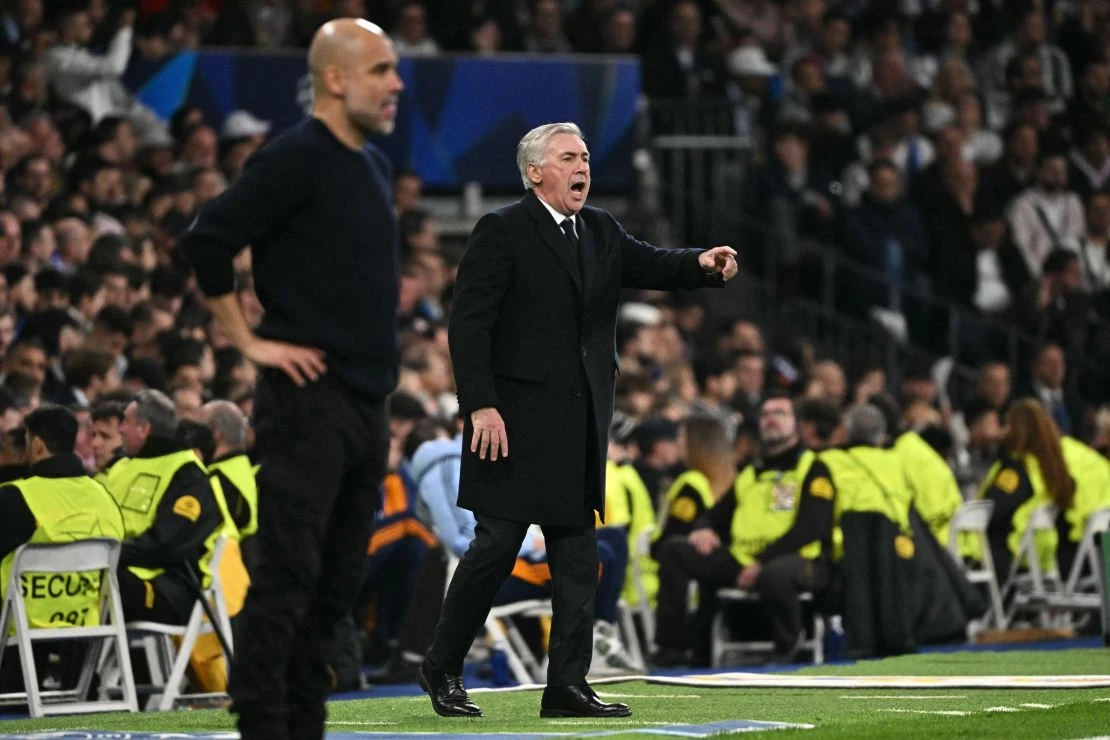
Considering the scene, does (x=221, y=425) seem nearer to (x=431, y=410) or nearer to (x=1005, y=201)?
(x=431, y=410)

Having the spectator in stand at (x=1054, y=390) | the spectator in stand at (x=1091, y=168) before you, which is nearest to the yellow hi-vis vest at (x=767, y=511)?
the spectator in stand at (x=1054, y=390)

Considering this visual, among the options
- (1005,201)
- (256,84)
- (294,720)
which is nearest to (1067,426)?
(1005,201)

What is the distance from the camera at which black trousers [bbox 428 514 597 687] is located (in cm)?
828

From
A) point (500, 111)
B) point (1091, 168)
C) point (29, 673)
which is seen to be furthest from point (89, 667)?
point (1091, 168)

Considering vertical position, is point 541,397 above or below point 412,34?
below

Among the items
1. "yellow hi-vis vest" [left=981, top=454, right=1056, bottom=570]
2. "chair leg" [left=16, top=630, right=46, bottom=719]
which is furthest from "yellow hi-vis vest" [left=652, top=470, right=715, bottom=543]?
"chair leg" [left=16, top=630, right=46, bottom=719]

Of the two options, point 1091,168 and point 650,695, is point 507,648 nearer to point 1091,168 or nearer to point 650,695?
point 650,695

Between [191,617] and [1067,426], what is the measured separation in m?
10.1

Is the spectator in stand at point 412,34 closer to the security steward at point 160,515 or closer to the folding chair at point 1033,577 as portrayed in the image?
the folding chair at point 1033,577

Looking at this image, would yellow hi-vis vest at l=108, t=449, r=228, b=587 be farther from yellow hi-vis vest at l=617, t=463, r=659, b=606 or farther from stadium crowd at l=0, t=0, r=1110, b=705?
yellow hi-vis vest at l=617, t=463, r=659, b=606

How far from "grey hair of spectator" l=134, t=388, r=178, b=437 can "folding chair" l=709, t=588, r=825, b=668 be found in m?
4.21

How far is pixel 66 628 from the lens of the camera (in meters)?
10.4

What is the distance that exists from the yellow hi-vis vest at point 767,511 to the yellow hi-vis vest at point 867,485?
0.69 ft

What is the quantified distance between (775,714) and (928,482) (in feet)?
21.7
